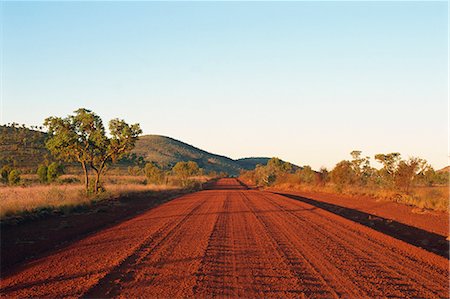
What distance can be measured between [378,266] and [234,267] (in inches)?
135

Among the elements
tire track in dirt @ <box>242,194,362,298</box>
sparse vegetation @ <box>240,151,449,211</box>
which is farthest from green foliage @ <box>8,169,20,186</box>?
tire track in dirt @ <box>242,194,362,298</box>

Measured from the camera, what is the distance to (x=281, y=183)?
206ft

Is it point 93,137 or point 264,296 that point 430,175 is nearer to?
point 93,137

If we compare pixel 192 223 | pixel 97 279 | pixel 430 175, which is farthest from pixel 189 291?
pixel 430 175

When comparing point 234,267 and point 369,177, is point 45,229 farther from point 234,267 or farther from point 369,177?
point 369,177

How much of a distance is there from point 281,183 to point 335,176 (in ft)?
52.7

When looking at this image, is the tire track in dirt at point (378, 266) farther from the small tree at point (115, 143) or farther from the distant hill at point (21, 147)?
the distant hill at point (21, 147)

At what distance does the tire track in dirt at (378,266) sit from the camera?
7320mm

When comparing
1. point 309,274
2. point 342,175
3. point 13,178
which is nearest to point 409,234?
point 309,274

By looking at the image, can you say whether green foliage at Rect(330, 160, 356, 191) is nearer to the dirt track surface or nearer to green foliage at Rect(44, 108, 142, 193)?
green foliage at Rect(44, 108, 142, 193)

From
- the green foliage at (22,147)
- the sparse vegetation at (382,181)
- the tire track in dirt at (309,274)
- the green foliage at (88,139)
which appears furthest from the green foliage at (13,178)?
the tire track in dirt at (309,274)

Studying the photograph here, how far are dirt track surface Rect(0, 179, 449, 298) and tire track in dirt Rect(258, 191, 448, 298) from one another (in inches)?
0.8

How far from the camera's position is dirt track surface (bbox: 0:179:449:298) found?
7082mm

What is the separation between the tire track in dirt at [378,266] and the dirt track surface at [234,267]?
2 centimetres
